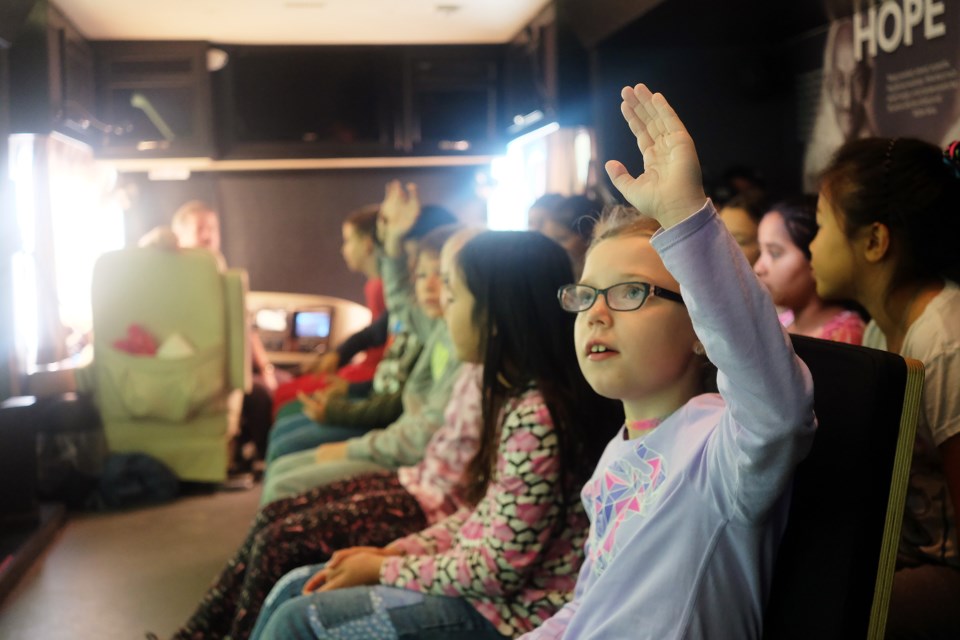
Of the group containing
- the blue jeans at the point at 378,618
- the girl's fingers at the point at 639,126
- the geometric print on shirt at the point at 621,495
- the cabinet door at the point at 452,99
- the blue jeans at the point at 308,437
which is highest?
the cabinet door at the point at 452,99

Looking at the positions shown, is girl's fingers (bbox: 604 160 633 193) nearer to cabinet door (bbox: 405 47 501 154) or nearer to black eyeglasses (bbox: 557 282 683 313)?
black eyeglasses (bbox: 557 282 683 313)

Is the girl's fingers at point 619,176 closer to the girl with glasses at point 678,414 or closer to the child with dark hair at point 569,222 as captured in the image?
the girl with glasses at point 678,414

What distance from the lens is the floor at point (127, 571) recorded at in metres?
3.13

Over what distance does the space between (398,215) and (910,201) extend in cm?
234

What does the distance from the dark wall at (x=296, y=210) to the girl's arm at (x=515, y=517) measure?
4.56m

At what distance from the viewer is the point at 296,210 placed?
6.34 meters

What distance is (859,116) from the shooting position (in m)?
3.25

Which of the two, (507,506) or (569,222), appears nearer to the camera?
(507,506)

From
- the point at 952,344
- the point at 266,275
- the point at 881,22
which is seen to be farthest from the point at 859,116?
the point at 266,275

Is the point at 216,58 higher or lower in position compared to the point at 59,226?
higher

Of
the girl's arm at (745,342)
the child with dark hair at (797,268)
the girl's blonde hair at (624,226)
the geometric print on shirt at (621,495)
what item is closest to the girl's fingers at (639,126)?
the girl's arm at (745,342)

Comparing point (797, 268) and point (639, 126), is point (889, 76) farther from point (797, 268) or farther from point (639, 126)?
point (639, 126)

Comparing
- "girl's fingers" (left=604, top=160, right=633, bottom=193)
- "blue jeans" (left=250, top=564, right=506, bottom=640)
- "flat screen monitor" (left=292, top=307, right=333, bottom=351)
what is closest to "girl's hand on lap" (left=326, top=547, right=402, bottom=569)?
"blue jeans" (left=250, top=564, right=506, bottom=640)

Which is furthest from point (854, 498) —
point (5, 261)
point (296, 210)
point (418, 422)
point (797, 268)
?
point (296, 210)
